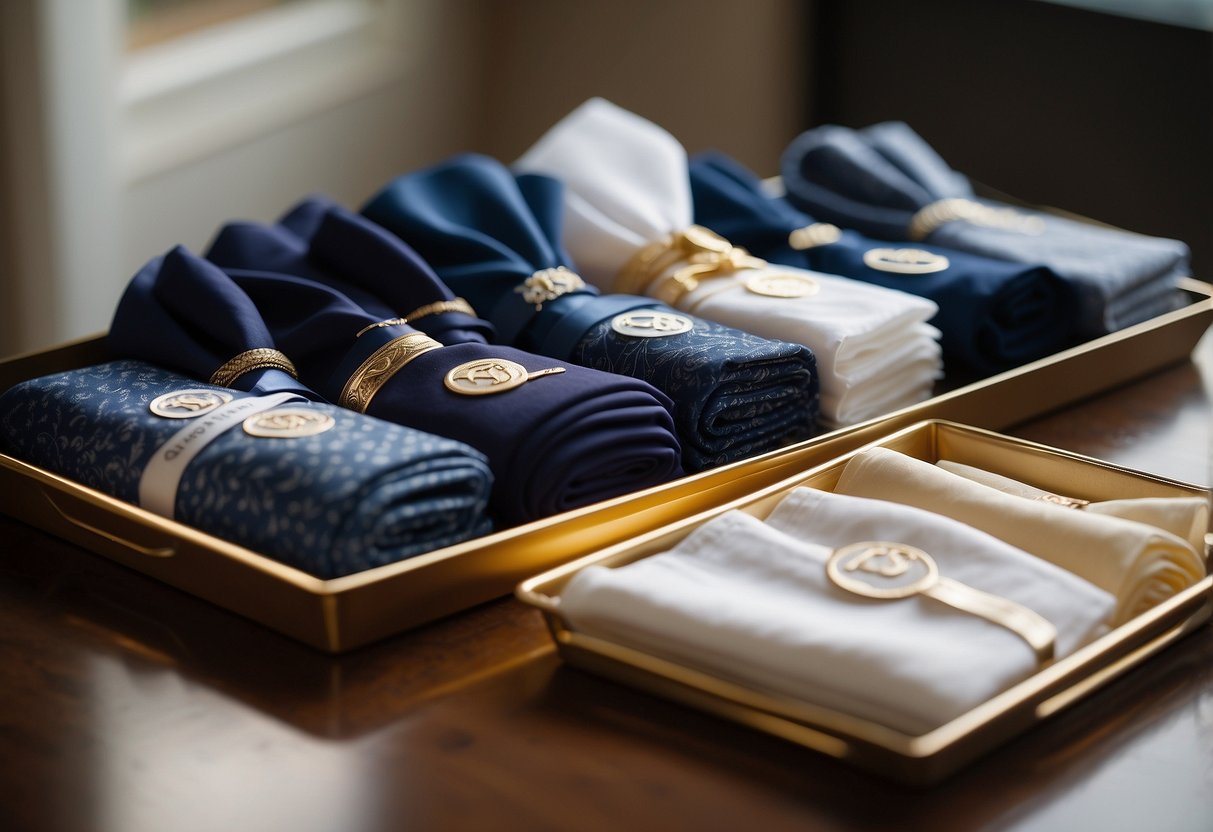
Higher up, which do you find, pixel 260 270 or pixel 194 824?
pixel 260 270

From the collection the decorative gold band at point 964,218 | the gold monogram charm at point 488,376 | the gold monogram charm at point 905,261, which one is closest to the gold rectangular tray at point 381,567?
the gold monogram charm at point 488,376

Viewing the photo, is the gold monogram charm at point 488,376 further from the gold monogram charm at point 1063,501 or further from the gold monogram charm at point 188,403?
the gold monogram charm at point 1063,501

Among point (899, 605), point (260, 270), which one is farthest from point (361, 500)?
point (260, 270)

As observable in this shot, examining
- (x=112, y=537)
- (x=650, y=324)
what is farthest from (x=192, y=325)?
(x=650, y=324)

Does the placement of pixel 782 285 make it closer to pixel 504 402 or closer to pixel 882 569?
pixel 504 402

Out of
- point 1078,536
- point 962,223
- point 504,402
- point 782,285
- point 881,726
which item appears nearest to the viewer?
point 881,726

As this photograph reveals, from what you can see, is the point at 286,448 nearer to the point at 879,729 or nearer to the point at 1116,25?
the point at 879,729

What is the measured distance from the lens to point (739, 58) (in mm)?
2613

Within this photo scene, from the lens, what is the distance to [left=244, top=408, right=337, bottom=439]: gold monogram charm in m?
0.79

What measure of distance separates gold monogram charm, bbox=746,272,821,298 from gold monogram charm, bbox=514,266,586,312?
14 centimetres

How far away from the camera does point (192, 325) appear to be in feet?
3.22

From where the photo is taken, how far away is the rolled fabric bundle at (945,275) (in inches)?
45.7

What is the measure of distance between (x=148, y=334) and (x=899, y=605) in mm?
549

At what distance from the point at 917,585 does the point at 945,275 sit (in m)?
0.55
